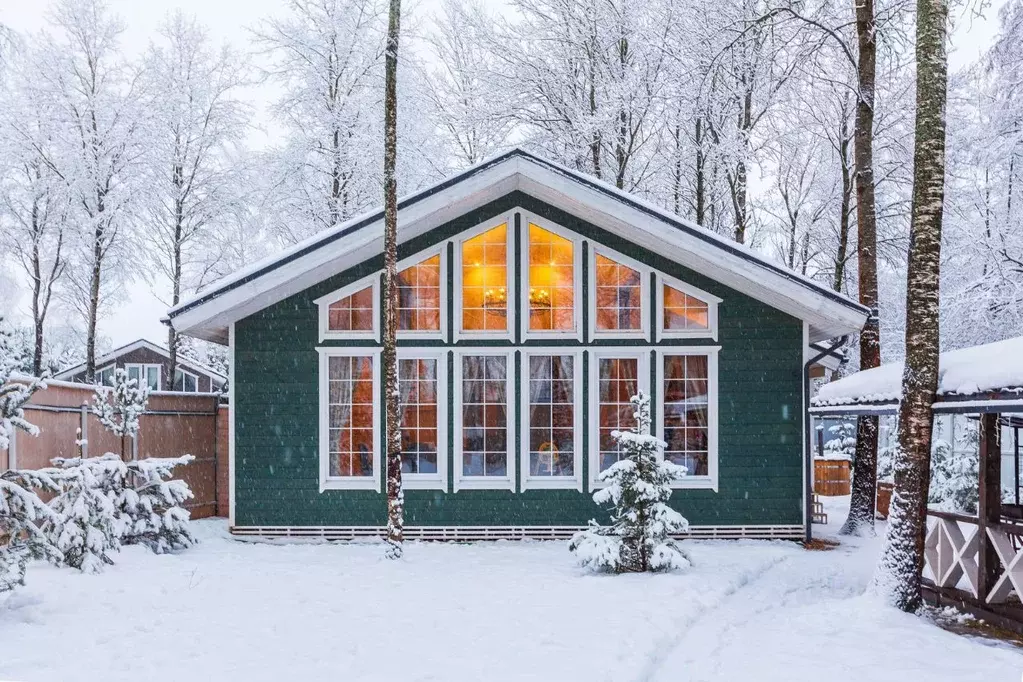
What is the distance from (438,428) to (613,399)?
2511mm

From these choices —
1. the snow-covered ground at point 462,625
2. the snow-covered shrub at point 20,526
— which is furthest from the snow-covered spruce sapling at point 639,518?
the snow-covered shrub at point 20,526

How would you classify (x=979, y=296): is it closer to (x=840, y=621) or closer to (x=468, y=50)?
(x=840, y=621)

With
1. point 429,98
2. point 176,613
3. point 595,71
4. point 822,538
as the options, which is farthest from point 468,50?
point 176,613

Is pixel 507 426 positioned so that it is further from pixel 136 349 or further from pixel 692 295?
pixel 136 349

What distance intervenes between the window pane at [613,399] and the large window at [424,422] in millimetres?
2214

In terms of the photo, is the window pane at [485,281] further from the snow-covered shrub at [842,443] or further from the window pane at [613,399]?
the snow-covered shrub at [842,443]

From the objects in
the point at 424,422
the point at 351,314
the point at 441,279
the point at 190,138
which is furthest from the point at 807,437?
the point at 190,138

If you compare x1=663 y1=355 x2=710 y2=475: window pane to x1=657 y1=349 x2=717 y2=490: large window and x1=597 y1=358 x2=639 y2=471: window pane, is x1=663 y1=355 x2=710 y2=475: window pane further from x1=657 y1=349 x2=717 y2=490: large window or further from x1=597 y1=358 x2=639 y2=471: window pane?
x1=597 y1=358 x2=639 y2=471: window pane

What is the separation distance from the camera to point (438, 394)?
1340cm

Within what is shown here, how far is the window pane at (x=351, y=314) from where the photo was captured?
13.4 metres

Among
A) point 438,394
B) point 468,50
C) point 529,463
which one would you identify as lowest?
point 529,463

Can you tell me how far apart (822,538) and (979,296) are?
191 inches

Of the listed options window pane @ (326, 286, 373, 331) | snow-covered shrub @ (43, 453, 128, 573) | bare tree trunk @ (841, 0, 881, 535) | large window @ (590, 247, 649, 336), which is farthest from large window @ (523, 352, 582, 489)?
snow-covered shrub @ (43, 453, 128, 573)

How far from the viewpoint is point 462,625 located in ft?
25.6
